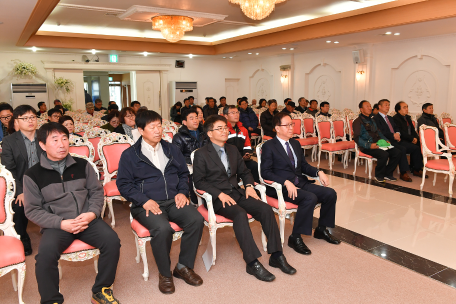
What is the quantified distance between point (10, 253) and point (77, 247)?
0.42m

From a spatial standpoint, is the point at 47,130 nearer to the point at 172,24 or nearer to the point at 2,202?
the point at 2,202

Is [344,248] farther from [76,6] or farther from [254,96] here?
[254,96]

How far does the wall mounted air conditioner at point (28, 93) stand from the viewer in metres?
12.1

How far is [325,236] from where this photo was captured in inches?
147

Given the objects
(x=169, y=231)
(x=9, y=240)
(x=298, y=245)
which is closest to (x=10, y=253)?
(x=9, y=240)

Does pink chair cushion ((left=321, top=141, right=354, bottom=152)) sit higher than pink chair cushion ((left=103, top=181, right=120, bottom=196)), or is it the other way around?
pink chair cushion ((left=321, top=141, right=354, bottom=152))

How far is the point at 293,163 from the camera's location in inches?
151

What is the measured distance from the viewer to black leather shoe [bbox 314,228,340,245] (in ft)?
12.0

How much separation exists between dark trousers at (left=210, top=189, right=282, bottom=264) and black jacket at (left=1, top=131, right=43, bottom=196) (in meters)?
1.97

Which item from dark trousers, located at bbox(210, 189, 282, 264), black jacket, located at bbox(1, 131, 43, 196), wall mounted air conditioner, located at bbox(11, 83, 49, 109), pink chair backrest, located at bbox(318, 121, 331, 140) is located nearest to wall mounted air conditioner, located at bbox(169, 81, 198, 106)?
wall mounted air conditioner, located at bbox(11, 83, 49, 109)

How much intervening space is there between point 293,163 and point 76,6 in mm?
6361

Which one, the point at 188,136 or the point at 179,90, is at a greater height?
the point at 179,90

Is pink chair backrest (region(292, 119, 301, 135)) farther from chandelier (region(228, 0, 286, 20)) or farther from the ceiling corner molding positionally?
the ceiling corner molding

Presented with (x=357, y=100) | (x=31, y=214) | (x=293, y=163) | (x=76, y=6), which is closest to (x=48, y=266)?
(x=31, y=214)
